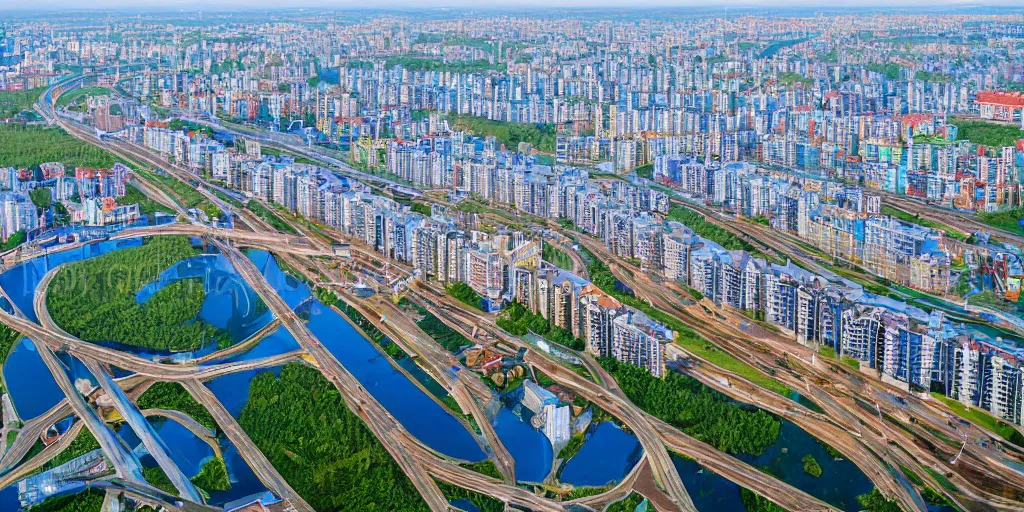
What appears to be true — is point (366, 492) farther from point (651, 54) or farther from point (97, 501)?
point (651, 54)

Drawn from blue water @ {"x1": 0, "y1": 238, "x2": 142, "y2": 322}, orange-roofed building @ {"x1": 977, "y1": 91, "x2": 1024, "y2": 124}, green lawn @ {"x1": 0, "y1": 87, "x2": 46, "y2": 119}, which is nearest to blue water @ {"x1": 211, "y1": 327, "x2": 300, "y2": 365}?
blue water @ {"x1": 0, "y1": 238, "x2": 142, "y2": 322}

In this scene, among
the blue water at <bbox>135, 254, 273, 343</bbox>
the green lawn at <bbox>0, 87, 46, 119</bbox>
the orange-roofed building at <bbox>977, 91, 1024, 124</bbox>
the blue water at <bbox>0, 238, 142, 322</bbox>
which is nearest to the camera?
the blue water at <bbox>135, 254, 273, 343</bbox>

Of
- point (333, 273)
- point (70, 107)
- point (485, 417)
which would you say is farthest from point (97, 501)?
point (70, 107)

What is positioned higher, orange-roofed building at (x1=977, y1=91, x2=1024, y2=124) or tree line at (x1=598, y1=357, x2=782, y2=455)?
orange-roofed building at (x1=977, y1=91, x2=1024, y2=124)

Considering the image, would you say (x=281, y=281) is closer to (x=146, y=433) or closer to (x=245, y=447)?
(x=146, y=433)

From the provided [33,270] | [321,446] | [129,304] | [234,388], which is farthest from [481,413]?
[33,270]

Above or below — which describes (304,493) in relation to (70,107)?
below

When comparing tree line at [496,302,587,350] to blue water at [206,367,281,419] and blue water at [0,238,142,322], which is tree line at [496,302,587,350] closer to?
blue water at [206,367,281,419]
